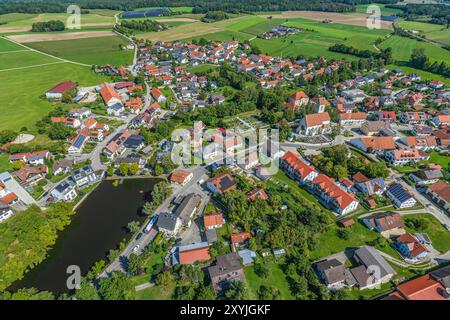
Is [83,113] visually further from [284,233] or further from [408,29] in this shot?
[408,29]

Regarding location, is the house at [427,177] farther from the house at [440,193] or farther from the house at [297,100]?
the house at [297,100]

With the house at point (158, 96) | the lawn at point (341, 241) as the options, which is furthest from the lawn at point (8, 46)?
the lawn at point (341, 241)

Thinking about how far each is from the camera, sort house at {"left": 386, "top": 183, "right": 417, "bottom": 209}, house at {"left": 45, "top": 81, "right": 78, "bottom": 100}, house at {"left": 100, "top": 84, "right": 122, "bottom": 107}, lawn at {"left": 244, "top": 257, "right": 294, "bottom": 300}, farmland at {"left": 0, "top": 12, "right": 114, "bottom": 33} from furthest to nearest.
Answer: farmland at {"left": 0, "top": 12, "right": 114, "bottom": 33}
house at {"left": 45, "top": 81, "right": 78, "bottom": 100}
house at {"left": 100, "top": 84, "right": 122, "bottom": 107}
house at {"left": 386, "top": 183, "right": 417, "bottom": 209}
lawn at {"left": 244, "top": 257, "right": 294, "bottom": 300}

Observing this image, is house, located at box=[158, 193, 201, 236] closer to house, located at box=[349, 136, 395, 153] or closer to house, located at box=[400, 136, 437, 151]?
house, located at box=[349, 136, 395, 153]

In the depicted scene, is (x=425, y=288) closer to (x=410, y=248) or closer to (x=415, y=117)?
(x=410, y=248)

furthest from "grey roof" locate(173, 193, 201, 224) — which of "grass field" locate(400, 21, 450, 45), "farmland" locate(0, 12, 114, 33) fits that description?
"farmland" locate(0, 12, 114, 33)

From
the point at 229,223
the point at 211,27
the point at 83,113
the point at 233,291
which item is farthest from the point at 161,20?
the point at 233,291

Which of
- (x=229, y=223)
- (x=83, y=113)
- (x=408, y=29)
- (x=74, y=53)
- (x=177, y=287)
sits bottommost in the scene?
(x=177, y=287)
